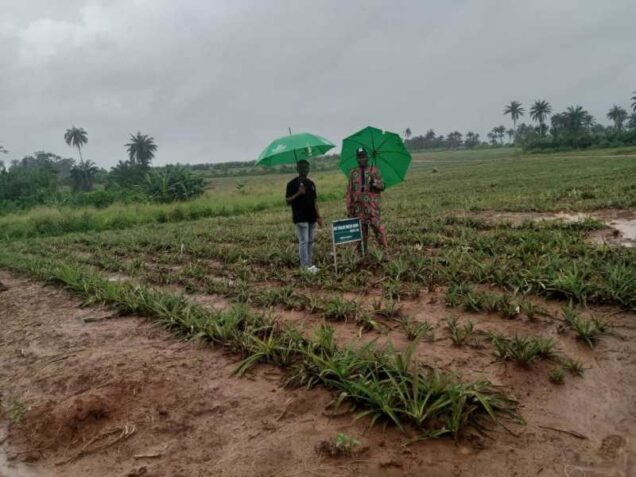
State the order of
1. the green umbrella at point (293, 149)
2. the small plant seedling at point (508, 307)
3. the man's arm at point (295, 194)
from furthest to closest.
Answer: the man's arm at point (295, 194) < the green umbrella at point (293, 149) < the small plant seedling at point (508, 307)

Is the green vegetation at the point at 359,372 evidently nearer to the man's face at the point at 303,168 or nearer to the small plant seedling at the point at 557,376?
the small plant seedling at the point at 557,376

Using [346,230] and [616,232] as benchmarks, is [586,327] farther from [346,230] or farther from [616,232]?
[616,232]

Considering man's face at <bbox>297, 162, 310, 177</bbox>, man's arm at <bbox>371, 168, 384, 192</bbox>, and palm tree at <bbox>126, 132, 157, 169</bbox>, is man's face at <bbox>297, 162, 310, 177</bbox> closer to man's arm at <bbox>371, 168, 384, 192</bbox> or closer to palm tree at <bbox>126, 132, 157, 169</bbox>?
man's arm at <bbox>371, 168, 384, 192</bbox>

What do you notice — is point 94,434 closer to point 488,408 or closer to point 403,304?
point 488,408

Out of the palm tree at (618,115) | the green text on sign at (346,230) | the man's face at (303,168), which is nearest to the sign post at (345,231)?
the green text on sign at (346,230)

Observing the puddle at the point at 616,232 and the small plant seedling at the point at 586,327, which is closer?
the small plant seedling at the point at 586,327

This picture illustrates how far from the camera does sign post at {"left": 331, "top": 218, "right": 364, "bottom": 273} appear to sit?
579 centimetres

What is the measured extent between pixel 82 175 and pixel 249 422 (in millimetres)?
53769

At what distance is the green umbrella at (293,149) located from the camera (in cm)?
546

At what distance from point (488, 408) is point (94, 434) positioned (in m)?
2.64

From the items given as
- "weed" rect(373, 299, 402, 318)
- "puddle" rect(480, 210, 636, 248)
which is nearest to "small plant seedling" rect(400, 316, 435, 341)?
"weed" rect(373, 299, 402, 318)

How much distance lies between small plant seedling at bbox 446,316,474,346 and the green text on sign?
221cm

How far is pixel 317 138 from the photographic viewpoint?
5750 millimetres

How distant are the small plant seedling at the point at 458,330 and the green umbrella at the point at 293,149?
2.77 m
